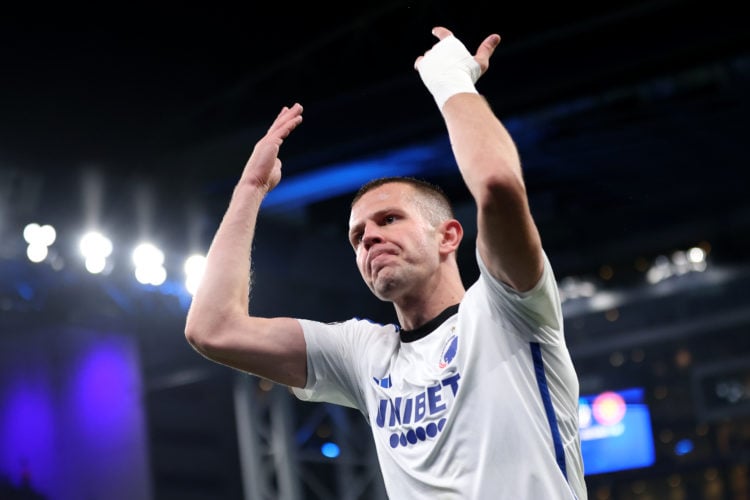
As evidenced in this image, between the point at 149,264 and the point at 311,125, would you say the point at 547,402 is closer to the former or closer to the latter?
the point at 311,125

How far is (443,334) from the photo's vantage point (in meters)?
2.26

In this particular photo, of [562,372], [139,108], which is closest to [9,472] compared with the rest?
[139,108]

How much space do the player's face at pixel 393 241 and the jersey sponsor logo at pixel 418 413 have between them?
10.0 inches

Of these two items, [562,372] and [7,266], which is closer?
[562,372]

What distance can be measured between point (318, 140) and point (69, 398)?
11.6ft

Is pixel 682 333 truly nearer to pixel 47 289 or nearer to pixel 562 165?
pixel 562 165

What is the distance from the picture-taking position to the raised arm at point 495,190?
1929 millimetres

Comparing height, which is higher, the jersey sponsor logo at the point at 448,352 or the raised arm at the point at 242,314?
the raised arm at the point at 242,314

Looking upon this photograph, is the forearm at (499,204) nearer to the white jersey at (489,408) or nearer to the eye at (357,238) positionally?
the white jersey at (489,408)

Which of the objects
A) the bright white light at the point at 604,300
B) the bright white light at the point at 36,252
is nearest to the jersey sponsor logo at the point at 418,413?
the bright white light at the point at 36,252

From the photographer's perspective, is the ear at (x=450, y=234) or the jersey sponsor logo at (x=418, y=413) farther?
the ear at (x=450, y=234)

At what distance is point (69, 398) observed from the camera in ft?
29.6

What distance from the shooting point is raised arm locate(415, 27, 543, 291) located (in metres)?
1.93

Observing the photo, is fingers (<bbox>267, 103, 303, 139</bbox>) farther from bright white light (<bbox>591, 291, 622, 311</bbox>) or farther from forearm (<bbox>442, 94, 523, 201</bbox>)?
bright white light (<bbox>591, 291, 622, 311</bbox>)
